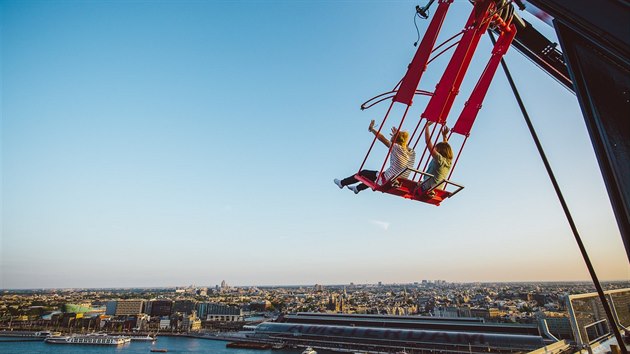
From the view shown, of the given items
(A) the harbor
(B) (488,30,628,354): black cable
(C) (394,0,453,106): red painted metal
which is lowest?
(A) the harbor

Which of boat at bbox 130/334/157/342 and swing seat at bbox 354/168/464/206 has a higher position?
swing seat at bbox 354/168/464/206

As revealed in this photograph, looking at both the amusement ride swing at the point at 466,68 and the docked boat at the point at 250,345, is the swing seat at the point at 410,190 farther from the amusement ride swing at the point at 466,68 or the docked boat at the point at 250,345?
the docked boat at the point at 250,345

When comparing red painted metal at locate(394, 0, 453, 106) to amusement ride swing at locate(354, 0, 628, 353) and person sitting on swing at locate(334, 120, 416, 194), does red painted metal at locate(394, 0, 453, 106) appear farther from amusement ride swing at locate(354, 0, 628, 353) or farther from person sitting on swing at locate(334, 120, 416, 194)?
person sitting on swing at locate(334, 120, 416, 194)

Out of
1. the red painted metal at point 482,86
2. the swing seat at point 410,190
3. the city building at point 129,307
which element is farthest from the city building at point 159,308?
the red painted metal at point 482,86

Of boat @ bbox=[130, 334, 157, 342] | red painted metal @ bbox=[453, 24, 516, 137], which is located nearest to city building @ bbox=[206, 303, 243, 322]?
boat @ bbox=[130, 334, 157, 342]

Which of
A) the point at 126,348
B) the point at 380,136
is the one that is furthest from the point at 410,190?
the point at 126,348

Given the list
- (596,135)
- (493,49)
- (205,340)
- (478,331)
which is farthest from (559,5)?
(205,340)
